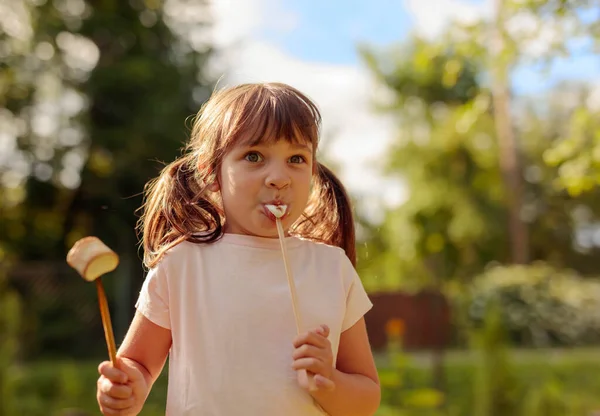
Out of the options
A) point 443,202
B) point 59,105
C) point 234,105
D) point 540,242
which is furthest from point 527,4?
point 540,242

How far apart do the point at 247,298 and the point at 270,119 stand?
306 mm

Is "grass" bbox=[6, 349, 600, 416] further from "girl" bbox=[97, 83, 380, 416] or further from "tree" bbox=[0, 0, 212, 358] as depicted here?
"girl" bbox=[97, 83, 380, 416]

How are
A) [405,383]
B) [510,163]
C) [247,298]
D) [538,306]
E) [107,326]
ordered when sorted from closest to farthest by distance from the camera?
[107,326], [247,298], [405,383], [538,306], [510,163]

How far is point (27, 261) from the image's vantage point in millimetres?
12734

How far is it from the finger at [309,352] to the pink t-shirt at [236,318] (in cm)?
7

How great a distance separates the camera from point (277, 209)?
4.60 ft

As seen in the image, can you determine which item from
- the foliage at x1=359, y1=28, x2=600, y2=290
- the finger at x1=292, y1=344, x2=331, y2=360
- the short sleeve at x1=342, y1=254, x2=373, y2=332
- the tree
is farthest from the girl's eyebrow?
the foliage at x1=359, y1=28, x2=600, y2=290

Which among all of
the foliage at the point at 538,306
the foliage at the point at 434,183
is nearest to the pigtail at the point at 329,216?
the foliage at the point at 538,306

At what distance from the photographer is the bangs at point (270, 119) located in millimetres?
1418

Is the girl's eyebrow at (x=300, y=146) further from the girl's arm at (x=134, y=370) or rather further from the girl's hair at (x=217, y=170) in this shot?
the girl's arm at (x=134, y=370)

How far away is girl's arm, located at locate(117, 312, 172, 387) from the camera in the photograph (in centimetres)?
141

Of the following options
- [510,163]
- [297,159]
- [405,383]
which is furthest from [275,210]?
[510,163]

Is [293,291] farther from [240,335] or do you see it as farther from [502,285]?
[502,285]

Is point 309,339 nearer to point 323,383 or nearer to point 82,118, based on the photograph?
point 323,383
